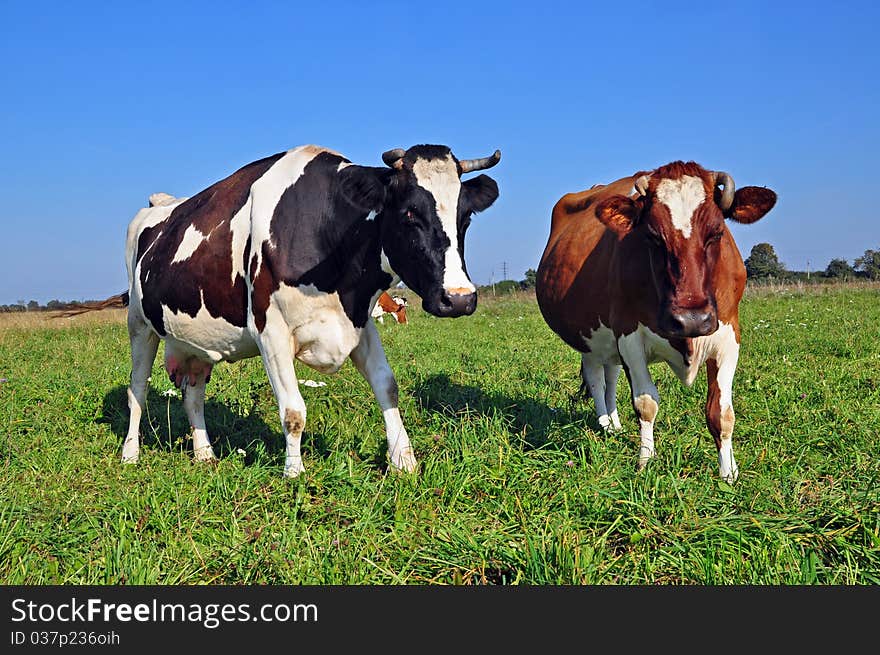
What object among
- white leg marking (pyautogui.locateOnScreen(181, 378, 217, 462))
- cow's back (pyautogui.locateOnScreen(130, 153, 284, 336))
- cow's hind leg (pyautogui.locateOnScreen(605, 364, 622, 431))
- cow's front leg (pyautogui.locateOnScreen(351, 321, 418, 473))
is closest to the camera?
cow's front leg (pyautogui.locateOnScreen(351, 321, 418, 473))

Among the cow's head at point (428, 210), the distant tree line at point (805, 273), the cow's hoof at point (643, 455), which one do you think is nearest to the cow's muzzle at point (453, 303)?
the cow's head at point (428, 210)

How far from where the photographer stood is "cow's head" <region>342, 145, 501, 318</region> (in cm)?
490

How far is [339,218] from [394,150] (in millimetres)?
690

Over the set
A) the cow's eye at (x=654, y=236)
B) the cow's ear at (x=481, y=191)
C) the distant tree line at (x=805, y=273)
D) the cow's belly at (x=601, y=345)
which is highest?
the distant tree line at (x=805, y=273)

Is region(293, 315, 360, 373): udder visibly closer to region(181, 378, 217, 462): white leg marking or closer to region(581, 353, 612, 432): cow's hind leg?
region(181, 378, 217, 462): white leg marking

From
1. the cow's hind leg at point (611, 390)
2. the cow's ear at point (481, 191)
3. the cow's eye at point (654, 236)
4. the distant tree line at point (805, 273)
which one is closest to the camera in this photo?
the cow's eye at point (654, 236)

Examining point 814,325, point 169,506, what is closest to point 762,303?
point 814,325

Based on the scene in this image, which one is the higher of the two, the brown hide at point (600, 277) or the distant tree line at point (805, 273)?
the distant tree line at point (805, 273)

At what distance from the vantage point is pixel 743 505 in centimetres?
416

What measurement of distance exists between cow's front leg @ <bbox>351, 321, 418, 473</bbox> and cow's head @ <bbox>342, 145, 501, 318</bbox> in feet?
2.45

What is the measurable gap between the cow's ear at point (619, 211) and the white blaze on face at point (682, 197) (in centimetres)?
37

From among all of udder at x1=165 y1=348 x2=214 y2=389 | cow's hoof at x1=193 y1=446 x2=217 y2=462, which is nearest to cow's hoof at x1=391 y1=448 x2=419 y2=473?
cow's hoof at x1=193 y1=446 x2=217 y2=462

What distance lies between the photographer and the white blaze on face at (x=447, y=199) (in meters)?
4.89

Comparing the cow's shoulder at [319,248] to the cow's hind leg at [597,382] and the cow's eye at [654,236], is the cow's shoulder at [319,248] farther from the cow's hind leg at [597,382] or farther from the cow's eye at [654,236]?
the cow's hind leg at [597,382]
